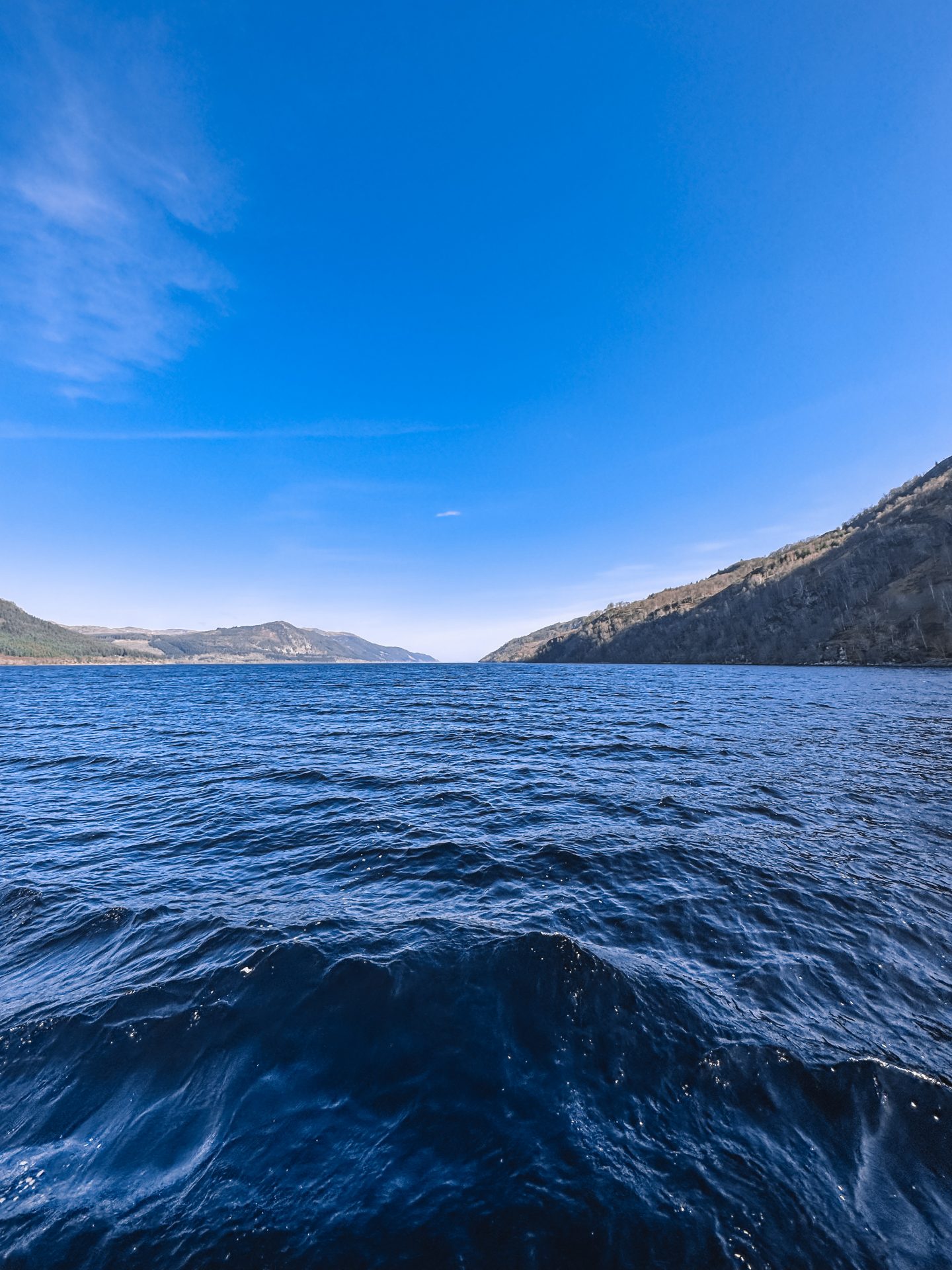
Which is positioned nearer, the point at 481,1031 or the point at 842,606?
the point at 481,1031

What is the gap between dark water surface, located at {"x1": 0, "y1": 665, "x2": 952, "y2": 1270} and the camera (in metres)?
4.28

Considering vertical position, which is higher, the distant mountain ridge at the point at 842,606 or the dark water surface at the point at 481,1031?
the distant mountain ridge at the point at 842,606

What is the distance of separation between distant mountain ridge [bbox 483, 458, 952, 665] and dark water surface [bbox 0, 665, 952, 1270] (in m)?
103

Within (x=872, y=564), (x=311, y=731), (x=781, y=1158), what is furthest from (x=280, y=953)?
(x=872, y=564)

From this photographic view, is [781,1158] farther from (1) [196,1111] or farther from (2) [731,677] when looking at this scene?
(2) [731,677]

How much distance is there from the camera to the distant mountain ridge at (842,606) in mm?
93312

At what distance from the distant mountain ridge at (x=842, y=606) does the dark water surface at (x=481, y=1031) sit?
102975 mm

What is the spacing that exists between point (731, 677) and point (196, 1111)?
82.5 m

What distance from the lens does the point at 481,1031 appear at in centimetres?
655

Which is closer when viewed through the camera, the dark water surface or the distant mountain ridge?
the dark water surface

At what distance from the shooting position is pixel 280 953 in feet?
26.9

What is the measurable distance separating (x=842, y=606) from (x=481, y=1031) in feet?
455

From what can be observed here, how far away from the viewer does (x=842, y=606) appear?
11325cm

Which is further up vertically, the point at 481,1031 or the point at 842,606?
the point at 842,606
